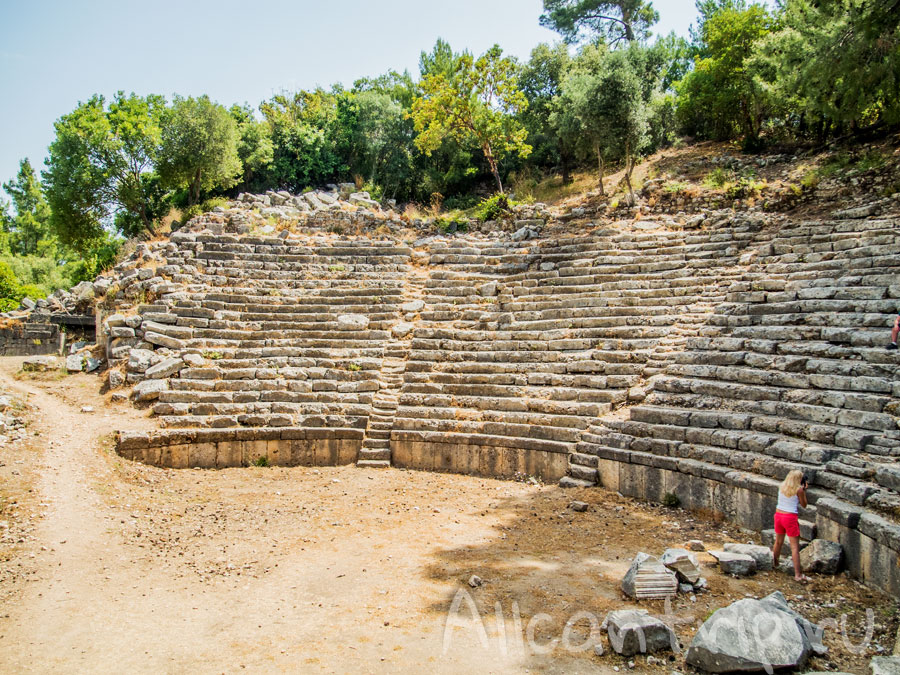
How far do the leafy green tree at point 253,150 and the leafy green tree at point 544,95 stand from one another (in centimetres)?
1044

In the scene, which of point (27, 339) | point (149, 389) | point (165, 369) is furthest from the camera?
point (27, 339)

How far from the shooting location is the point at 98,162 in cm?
2075

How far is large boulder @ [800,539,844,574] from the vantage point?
17.6 feet

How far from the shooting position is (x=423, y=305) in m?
13.3

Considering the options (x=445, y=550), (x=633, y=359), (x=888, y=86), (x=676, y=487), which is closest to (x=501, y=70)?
(x=888, y=86)

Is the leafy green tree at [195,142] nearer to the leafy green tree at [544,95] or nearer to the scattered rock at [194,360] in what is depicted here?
the scattered rock at [194,360]

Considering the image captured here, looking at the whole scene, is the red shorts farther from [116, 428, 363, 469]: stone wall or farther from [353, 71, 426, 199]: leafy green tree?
[353, 71, 426, 199]: leafy green tree

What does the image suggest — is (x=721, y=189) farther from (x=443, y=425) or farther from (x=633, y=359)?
(x=443, y=425)

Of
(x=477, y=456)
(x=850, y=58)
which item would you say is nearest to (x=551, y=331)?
(x=477, y=456)

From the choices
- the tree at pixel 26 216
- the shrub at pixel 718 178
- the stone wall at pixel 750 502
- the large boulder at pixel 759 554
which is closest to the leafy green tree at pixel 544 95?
the shrub at pixel 718 178

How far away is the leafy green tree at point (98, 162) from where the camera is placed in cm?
2041

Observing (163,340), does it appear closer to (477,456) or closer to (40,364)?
(40,364)

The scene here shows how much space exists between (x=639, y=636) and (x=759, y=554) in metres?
2.22

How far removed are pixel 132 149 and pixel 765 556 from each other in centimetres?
2250
